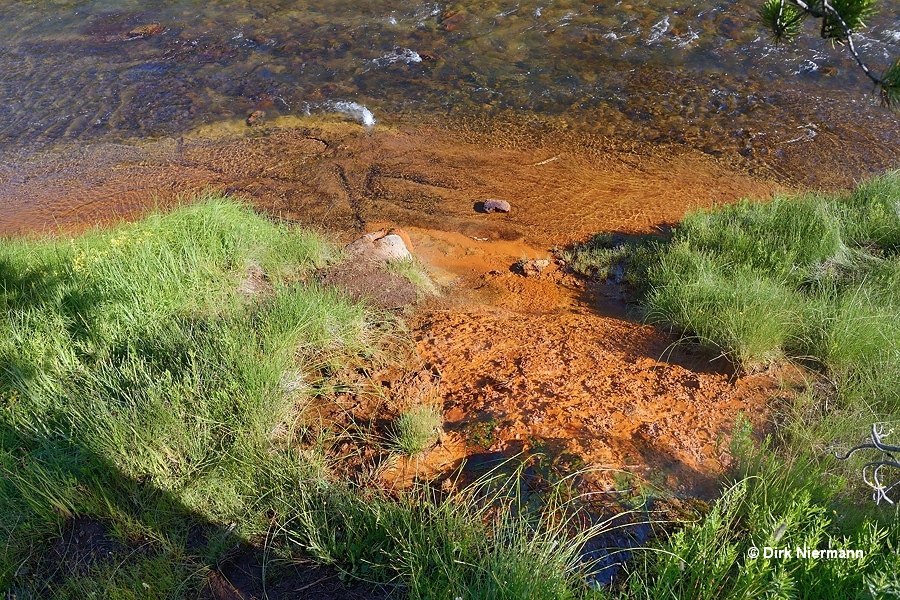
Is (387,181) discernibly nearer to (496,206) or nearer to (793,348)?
(496,206)

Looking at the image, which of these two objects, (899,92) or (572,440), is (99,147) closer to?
(572,440)

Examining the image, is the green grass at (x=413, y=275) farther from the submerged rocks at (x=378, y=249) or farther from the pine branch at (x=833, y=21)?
the pine branch at (x=833, y=21)

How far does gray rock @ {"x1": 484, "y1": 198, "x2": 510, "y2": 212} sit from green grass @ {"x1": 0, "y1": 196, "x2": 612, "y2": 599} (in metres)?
3.14

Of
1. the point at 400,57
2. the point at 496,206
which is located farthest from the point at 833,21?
the point at 400,57

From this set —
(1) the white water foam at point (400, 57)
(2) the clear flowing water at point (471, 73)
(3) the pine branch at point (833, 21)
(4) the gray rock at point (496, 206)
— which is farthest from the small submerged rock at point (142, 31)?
(3) the pine branch at point (833, 21)

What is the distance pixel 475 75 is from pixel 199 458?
8111 mm

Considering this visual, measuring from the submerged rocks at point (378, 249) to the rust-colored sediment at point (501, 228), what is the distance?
504 millimetres

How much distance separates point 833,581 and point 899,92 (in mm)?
1666

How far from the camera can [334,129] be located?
8883mm

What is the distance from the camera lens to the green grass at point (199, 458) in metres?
2.53

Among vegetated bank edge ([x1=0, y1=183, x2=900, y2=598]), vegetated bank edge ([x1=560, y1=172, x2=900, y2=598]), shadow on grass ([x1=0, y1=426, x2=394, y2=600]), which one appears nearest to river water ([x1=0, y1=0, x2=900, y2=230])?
vegetated bank edge ([x1=560, y1=172, x2=900, y2=598])

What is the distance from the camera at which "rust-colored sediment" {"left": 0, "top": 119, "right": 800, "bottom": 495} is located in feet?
10.8

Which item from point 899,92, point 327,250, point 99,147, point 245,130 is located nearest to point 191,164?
point 245,130

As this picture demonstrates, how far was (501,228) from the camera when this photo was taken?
667 centimetres
